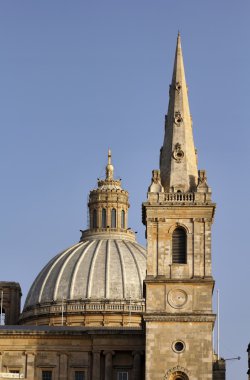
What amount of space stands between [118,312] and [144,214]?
23.6 meters

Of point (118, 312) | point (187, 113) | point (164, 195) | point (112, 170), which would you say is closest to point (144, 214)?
point (164, 195)

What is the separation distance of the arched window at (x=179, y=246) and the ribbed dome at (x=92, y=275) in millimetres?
26815

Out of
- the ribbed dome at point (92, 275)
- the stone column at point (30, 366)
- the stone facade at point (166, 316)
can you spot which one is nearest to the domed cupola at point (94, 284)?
the ribbed dome at point (92, 275)

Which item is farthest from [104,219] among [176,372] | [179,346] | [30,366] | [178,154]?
[176,372]

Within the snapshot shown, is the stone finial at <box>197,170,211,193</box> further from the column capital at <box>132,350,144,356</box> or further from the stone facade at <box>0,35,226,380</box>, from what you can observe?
the column capital at <box>132,350,144,356</box>

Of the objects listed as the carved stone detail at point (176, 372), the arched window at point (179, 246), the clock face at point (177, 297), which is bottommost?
the carved stone detail at point (176, 372)

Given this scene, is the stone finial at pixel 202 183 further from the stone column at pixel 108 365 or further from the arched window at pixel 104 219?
the arched window at pixel 104 219

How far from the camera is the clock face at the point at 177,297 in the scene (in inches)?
3912

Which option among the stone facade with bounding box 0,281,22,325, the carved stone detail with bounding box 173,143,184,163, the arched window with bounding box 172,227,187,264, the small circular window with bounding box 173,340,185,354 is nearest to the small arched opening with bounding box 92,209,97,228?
the stone facade with bounding box 0,281,22,325

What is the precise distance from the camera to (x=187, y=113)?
10606cm

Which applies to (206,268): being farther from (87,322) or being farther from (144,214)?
(87,322)

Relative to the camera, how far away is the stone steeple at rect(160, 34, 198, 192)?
10319 centimetres

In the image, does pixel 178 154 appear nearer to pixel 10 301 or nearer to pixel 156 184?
pixel 156 184

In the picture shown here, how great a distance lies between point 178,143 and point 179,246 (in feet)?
26.8
